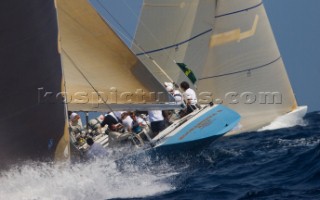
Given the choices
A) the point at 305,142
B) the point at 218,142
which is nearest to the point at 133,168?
the point at 305,142

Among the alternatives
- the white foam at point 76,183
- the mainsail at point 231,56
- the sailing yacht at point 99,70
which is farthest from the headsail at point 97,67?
the mainsail at point 231,56

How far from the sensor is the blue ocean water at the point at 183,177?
1098 centimetres

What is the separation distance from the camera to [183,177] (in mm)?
13359

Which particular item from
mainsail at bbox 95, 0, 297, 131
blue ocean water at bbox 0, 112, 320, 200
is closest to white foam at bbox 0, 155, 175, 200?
blue ocean water at bbox 0, 112, 320, 200

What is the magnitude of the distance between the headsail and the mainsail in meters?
7.36

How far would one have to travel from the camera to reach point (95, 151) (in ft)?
44.4

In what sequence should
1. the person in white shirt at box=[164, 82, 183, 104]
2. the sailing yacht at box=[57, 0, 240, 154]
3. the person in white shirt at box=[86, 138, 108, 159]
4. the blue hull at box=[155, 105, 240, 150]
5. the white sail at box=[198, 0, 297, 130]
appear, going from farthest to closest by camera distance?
the white sail at box=[198, 0, 297, 130] → the person in white shirt at box=[164, 82, 183, 104] → the blue hull at box=[155, 105, 240, 150] → the sailing yacht at box=[57, 0, 240, 154] → the person in white shirt at box=[86, 138, 108, 159]

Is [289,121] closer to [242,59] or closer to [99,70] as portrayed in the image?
[242,59]

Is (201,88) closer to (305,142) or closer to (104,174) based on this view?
(305,142)

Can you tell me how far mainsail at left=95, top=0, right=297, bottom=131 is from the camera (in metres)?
21.9

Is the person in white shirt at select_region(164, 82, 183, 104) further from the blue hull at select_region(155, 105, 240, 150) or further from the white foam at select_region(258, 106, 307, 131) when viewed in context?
the white foam at select_region(258, 106, 307, 131)

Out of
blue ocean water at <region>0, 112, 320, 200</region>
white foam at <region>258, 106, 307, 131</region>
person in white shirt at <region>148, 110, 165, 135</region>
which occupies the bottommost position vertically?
blue ocean water at <region>0, 112, 320, 200</region>

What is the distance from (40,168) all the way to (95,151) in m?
2.40

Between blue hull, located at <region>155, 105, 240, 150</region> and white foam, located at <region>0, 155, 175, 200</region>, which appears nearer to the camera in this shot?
white foam, located at <region>0, 155, 175, 200</region>
